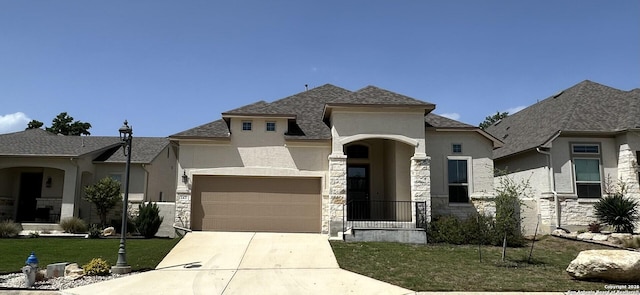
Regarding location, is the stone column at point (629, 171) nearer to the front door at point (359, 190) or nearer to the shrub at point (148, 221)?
the front door at point (359, 190)

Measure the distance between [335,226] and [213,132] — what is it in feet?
21.4

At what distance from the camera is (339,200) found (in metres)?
17.2

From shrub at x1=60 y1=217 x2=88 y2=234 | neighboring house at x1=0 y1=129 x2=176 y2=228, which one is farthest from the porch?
shrub at x1=60 y1=217 x2=88 y2=234

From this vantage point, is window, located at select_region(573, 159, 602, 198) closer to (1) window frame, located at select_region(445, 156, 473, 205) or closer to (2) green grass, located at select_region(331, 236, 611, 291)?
(2) green grass, located at select_region(331, 236, 611, 291)

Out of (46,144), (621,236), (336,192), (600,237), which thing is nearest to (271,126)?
(336,192)

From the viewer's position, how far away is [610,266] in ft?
32.8

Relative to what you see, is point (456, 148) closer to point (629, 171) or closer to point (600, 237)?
point (600, 237)

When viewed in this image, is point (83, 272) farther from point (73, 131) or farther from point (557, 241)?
point (73, 131)

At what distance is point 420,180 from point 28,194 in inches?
785

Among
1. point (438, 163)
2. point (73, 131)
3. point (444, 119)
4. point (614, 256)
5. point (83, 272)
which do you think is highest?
point (73, 131)

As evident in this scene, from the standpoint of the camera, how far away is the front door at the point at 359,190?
19.6 metres

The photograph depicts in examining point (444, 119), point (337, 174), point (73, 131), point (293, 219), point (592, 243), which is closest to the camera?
point (592, 243)

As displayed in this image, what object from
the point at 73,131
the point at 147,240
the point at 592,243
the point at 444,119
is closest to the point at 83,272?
the point at 147,240

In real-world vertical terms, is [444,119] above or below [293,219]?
above
